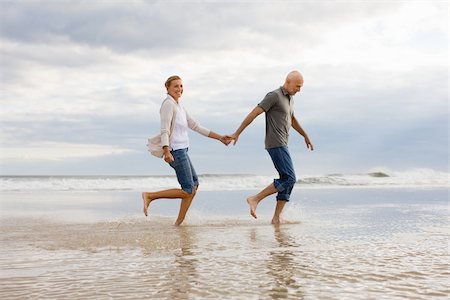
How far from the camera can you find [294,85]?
23.0 ft

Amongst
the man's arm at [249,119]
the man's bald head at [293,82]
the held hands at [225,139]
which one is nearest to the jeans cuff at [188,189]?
the held hands at [225,139]

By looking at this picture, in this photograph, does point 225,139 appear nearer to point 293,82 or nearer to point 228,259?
point 293,82

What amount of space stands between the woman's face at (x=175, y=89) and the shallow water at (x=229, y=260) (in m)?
1.71

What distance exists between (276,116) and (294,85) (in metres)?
0.50

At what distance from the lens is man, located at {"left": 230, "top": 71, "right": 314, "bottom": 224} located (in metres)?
6.95

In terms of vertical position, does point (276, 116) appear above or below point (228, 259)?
above

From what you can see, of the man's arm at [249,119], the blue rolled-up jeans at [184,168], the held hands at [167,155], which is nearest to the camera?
the held hands at [167,155]

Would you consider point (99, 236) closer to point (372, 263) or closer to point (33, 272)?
point (33, 272)

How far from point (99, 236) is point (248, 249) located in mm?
1927

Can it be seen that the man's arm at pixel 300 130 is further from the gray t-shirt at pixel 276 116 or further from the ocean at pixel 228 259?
the ocean at pixel 228 259

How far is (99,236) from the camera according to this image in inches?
218

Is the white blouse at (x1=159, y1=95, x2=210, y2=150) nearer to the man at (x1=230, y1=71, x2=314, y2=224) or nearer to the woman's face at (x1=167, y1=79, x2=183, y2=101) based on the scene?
the woman's face at (x1=167, y1=79, x2=183, y2=101)

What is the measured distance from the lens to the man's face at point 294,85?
22.9 ft

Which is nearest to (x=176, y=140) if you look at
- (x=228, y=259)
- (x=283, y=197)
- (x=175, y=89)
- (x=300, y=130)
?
(x=175, y=89)
